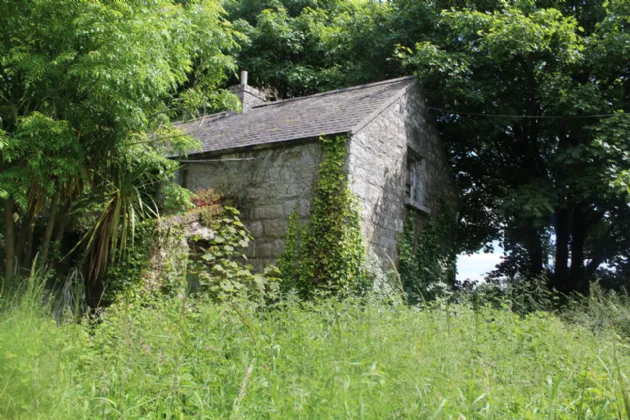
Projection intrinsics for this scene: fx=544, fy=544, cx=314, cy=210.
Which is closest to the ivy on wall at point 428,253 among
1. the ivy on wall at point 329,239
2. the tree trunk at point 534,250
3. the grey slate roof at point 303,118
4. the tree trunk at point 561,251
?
the ivy on wall at point 329,239

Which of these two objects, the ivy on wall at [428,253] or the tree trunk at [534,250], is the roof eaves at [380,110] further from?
the tree trunk at [534,250]

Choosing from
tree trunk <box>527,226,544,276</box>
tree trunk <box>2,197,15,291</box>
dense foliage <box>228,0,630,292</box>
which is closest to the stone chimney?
dense foliage <box>228,0,630,292</box>

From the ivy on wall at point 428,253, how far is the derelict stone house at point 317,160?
0.86ft

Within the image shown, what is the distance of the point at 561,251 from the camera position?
50.0 feet

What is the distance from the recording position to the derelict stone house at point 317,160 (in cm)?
1003

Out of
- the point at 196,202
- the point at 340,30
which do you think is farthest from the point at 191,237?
Answer: the point at 340,30

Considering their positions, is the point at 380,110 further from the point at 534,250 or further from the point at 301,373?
the point at 534,250

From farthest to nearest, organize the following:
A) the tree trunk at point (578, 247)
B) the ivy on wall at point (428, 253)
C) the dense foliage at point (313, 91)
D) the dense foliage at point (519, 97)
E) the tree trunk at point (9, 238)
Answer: the tree trunk at point (578, 247), the dense foliage at point (519, 97), the ivy on wall at point (428, 253), the tree trunk at point (9, 238), the dense foliage at point (313, 91)

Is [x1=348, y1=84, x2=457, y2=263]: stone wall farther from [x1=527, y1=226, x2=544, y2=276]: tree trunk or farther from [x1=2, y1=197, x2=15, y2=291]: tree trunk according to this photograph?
[x1=2, y1=197, x2=15, y2=291]: tree trunk

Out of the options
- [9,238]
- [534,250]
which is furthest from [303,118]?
[534,250]

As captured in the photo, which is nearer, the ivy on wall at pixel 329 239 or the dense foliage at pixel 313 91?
the dense foliage at pixel 313 91

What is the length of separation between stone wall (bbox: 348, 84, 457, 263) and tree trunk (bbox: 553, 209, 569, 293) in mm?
4498

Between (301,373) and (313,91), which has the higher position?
(313,91)

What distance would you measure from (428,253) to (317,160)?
12.3ft
